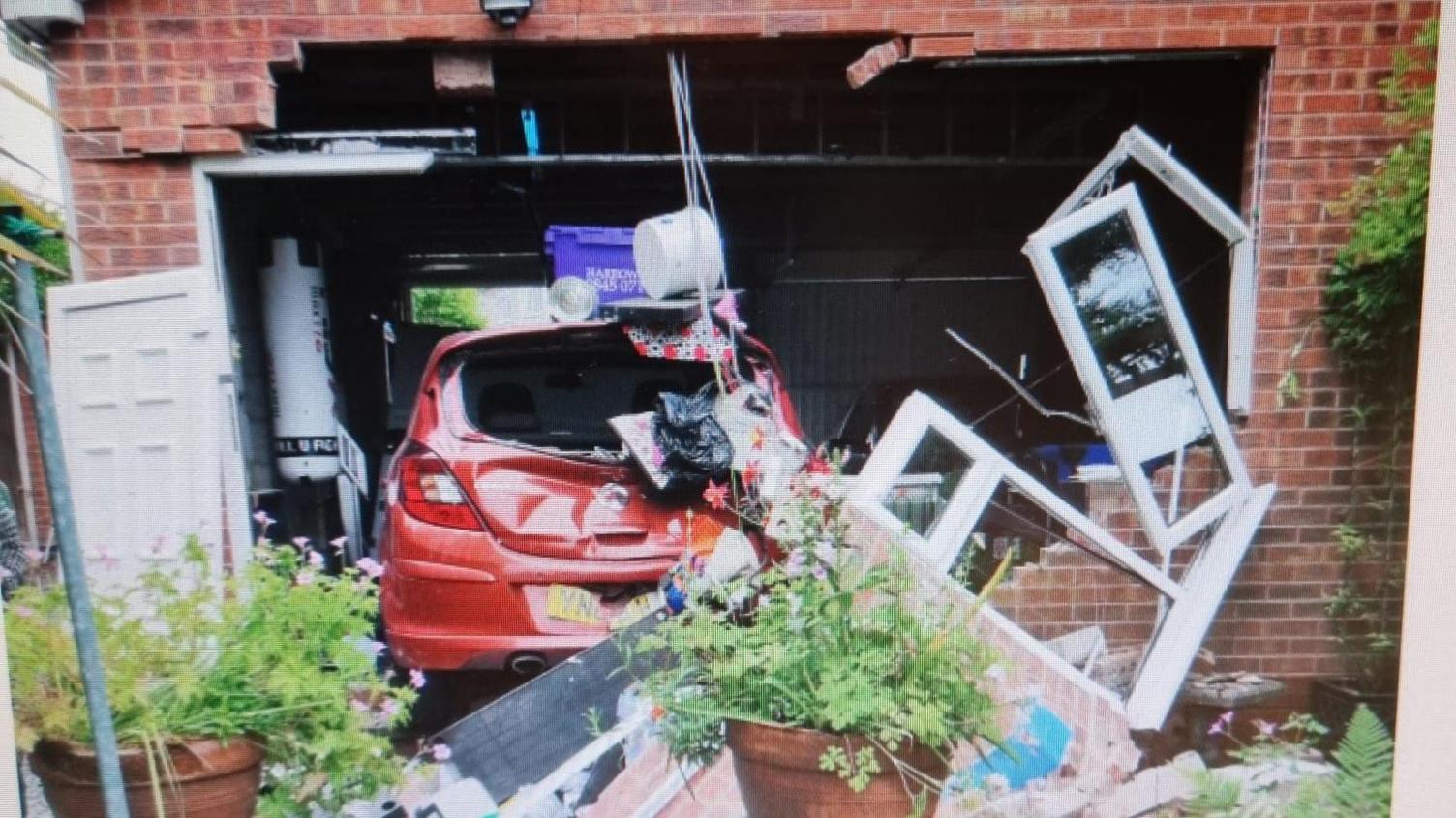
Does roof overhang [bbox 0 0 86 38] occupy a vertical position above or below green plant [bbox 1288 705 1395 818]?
above

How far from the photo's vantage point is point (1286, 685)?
219 cm

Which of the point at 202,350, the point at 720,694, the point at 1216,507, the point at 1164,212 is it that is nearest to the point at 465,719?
the point at 720,694

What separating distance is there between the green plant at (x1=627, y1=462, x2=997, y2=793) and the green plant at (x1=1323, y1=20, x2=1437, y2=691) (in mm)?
1216

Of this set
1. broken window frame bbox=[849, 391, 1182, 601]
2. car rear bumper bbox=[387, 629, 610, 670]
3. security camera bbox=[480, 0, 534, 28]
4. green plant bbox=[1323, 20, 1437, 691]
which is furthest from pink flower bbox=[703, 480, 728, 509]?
green plant bbox=[1323, 20, 1437, 691]

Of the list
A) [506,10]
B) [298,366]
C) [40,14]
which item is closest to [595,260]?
[506,10]

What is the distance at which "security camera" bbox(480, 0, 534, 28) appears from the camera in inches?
76.4

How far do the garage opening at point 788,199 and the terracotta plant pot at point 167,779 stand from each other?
28.8 inches

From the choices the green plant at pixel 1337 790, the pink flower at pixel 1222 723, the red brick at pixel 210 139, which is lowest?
the pink flower at pixel 1222 723

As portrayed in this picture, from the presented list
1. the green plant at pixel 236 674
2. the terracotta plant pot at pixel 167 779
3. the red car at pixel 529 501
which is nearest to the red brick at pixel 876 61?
the red car at pixel 529 501

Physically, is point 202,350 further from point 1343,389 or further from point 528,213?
point 1343,389

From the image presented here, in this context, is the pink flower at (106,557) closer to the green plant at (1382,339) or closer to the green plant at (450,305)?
the green plant at (450,305)

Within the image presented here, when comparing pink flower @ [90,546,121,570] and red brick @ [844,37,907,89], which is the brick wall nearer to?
red brick @ [844,37,907,89]

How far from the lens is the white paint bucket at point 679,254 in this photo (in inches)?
80.9

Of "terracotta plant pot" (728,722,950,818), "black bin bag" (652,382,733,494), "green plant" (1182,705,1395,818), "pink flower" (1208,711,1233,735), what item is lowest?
"pink flower" (1208,711,1233,735)
